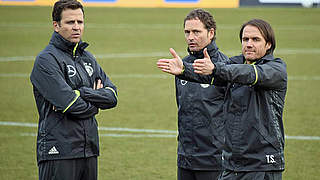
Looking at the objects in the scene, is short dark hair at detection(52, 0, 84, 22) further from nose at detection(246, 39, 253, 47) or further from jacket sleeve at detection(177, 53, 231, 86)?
nose at detection(246, 39, 253, 47)

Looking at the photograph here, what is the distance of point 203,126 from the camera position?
5.86m

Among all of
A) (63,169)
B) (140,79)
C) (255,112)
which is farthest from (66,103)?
(140,79)

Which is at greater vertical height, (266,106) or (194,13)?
(194,13)

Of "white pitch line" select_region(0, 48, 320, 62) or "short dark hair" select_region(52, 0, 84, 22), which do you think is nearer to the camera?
"short dark hair" select_region(52, 0, 84, 22)

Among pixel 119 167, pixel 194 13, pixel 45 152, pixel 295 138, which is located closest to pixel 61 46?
pixel 45 152

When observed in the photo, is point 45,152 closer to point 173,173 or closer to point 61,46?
point 61,46

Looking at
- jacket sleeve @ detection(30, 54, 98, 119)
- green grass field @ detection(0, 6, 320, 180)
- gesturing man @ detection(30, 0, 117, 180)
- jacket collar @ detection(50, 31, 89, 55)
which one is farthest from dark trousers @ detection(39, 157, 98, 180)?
green grass field @ detection(0, 6, 320, 180)

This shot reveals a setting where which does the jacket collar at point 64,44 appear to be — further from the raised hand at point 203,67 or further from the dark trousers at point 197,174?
the dark trousers at point 197,174

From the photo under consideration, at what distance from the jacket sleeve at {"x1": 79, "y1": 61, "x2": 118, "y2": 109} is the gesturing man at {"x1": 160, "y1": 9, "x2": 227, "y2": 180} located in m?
0.67

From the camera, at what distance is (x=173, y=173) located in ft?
29.1

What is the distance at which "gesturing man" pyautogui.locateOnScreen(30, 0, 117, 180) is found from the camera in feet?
17.6

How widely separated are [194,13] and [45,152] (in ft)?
6.27

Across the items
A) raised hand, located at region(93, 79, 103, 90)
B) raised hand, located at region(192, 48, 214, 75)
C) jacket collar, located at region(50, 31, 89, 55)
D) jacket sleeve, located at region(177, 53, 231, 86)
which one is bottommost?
raised hand, located at region(93, 79, 103, 90)

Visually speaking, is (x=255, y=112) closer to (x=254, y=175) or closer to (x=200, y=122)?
(x=254, y=175)
